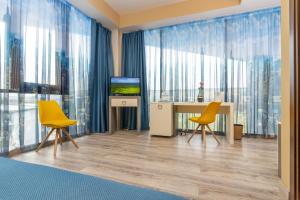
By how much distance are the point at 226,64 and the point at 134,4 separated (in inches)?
91.3

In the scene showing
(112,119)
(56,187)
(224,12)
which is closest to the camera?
(56,187)

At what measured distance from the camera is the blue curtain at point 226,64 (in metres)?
3.56

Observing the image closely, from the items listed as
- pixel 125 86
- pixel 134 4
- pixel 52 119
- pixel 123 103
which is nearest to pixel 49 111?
pixel 52 119

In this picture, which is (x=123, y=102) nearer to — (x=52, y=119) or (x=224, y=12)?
(x=52, y=119)

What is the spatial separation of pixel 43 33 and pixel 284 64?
3221mm

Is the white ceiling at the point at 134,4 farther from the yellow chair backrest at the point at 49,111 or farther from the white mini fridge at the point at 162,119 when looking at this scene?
the yellow chair backrest at the point at 49,111

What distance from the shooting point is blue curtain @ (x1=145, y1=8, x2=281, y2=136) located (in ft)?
11.7

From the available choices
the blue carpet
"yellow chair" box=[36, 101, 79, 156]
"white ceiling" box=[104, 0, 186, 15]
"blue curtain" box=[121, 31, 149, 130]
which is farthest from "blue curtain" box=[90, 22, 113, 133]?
the blue carpet

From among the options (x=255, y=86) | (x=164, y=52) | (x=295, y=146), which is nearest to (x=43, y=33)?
Answer: (x=164, y=52)

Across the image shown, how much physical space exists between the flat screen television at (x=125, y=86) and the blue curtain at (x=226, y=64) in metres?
0.36

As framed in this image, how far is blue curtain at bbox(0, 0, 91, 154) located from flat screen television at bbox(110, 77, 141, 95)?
2.21 ft

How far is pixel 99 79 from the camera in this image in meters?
4.16

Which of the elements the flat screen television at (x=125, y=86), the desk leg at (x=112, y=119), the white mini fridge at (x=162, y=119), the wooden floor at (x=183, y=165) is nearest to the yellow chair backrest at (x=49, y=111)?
the wooden floor at (x=183, y=165)

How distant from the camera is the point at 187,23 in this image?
4.18m
